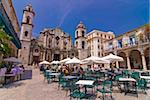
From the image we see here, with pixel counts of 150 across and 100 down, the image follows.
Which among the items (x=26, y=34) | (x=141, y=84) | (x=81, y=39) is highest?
(x=26, y=34)

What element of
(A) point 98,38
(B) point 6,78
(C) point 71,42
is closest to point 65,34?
(C) point 71,42

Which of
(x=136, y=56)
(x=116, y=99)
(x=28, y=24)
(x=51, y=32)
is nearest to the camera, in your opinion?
(x=116, y=99)

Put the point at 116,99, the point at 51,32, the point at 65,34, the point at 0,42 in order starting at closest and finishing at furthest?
the point at 116,99
the point at 0,42
the point at 51,32
the point at 65,34

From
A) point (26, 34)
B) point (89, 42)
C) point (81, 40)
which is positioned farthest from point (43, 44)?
point (89, 42)

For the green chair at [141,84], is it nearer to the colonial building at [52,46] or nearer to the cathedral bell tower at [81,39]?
the colonial building at [52,46]

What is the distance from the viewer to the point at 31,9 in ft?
108

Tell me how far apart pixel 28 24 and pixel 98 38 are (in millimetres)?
27188

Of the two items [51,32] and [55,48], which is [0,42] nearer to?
[55,48]

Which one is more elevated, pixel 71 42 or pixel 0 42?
pixel 71 42

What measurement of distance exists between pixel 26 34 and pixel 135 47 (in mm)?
27214

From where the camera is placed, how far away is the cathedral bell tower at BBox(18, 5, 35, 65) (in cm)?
2892

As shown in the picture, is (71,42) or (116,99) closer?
(116,99)

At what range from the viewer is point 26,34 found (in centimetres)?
3102

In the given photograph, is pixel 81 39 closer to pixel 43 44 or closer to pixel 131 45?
pixel 43 44
